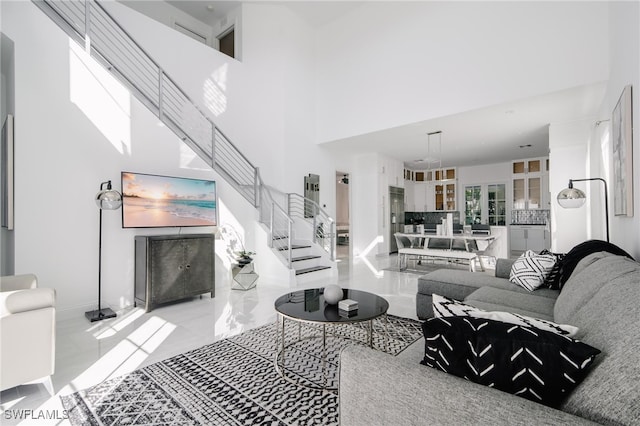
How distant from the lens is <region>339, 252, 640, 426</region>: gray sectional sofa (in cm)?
73

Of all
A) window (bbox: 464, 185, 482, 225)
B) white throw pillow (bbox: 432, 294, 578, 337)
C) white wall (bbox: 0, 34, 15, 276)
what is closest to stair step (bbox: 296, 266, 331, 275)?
white wall (bbox: 0, 34, 15, 276)

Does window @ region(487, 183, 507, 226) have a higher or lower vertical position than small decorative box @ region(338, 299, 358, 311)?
higher

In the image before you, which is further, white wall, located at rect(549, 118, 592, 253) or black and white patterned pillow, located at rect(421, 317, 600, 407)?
white wall, located at rect(549, 118, 592, 253)

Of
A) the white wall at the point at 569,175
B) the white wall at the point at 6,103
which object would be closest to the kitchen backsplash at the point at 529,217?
the white wall at the point at 569,175

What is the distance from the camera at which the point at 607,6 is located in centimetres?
400

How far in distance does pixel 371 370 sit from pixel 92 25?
19.6 ft

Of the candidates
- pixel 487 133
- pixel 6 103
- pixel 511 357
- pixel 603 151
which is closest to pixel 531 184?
pixel 487 133

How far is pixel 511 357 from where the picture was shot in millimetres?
897

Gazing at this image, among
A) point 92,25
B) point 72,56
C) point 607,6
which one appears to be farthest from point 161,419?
point 607,6

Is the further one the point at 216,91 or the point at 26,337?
the point at 216,91

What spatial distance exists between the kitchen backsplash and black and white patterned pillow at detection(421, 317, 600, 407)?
32.2 feet

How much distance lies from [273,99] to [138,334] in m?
5.29

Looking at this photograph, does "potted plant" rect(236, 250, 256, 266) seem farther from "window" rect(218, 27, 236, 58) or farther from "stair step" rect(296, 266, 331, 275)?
"window" rect(218, 27, 236, 58)

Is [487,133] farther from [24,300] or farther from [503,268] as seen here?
[24,300]
